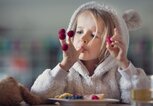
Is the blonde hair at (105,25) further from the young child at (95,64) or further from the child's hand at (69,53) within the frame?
the child's hand at (69,53)

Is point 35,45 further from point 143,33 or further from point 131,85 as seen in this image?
point 131,85

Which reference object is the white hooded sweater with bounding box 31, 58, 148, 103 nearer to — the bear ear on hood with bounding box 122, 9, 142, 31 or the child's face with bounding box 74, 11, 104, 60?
the child's face with bounding box 74, 11, 104, 60

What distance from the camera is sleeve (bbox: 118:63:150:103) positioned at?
84 centimetres

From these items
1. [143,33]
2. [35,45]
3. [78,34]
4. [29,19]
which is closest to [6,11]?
[29,19]

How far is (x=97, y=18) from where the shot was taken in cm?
93

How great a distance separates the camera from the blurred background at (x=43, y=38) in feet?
7.68

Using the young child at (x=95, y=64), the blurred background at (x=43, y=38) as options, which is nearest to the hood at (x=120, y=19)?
the young child at (x=95, y=64)

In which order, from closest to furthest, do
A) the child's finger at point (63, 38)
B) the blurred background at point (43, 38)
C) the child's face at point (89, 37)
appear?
1. the child's finger at point (63, 38)
2. the child's face at point (89, 37)
3. the blurred background at point (43, 38)

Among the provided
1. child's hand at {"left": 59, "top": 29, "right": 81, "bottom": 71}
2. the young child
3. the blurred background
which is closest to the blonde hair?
the young child

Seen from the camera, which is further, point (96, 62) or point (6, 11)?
point (6, 11)

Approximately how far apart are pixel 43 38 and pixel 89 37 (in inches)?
59.1

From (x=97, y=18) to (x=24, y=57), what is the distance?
152 centimetres

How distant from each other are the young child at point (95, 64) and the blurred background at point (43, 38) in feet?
4.42

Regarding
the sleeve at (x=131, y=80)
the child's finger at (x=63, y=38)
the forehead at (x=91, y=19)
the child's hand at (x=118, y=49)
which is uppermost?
the forehead at (x=91, y=19)
